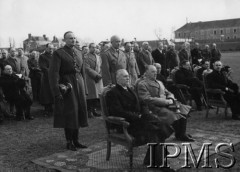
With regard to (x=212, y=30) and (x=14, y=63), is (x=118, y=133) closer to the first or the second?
(x=14, y=63)

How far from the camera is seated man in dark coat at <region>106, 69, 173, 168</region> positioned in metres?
5.26

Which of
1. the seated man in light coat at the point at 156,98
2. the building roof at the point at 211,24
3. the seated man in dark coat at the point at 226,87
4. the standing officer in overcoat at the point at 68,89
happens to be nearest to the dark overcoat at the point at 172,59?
the seated man in dark coat at the point at 226,87

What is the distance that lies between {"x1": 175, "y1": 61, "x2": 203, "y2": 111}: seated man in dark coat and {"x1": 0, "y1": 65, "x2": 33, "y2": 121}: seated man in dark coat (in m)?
4.11

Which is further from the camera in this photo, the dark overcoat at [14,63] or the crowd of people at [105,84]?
the dark overcoat at [14,63]

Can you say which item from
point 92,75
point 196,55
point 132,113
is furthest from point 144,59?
point 132,113

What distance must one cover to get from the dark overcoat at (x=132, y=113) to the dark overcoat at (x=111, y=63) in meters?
3.60

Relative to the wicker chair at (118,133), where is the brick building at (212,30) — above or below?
above

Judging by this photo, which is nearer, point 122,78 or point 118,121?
point 118,121

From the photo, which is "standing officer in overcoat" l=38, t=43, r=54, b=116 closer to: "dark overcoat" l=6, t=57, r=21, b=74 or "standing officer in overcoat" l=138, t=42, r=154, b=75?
"dark overcoat" l=6, t=57, r=21, b=74

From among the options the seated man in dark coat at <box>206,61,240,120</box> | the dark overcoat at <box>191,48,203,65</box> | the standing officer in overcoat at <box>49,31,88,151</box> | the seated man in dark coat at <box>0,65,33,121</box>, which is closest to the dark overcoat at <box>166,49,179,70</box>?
the dark overcoat at <box>191,48,203,65</box>

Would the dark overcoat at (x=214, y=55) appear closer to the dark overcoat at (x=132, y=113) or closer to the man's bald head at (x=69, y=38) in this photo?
the man's bald head at (x=69, y=38)

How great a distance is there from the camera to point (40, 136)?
7.69m

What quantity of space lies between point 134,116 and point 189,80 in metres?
5.32

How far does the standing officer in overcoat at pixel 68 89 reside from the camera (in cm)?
621
